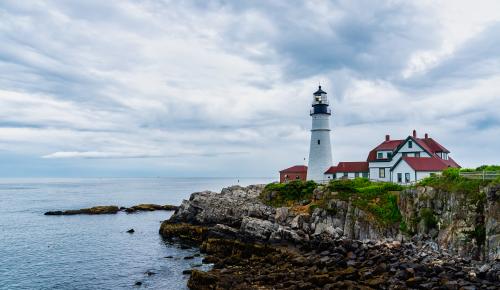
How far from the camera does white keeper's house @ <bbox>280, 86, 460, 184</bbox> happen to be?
1884 inches

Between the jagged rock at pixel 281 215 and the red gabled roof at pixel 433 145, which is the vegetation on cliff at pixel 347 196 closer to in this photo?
the jagged rock at pixel 281 215

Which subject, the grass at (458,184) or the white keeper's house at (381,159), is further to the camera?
the white keeper's house at (381,159)

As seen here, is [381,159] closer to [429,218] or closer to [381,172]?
[381,172]

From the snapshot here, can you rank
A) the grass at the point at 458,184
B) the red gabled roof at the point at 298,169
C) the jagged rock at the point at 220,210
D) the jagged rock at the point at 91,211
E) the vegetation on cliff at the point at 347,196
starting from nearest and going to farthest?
the grass at the point at 458,184 < the vegetation on cliff at the point at 347,196 < the jagged rock at the point at 220,210 < the red gabled roof at the point at 298,169 < the jagged rock at the point at 91,211

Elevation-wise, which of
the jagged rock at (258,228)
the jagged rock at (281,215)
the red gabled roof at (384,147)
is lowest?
the jagged rock at (258,228)

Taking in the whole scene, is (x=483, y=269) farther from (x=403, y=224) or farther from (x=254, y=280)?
(x=254, y=280)

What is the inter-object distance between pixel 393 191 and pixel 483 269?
1580 centimetres

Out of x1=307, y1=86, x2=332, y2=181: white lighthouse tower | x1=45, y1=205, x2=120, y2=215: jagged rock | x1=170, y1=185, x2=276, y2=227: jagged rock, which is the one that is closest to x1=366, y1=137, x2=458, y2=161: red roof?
x1=307, y1=86, x2=332, y2=181: white lighthouse tower

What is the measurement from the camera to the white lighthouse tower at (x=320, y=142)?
192 feet

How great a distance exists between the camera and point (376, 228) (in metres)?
36.2

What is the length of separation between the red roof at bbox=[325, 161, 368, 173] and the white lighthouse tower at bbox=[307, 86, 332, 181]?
1323mm

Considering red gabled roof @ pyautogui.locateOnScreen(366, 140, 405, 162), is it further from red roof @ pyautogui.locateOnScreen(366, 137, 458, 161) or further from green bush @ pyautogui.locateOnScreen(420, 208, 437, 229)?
green bush @ pyautogui.locateOnScreen(420, 208, 437, 229)

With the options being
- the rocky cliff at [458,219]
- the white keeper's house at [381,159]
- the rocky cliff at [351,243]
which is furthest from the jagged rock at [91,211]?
the rocky cliff at [458,219]

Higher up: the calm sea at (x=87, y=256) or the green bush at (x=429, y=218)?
the green bush at (x=429, y=218)
